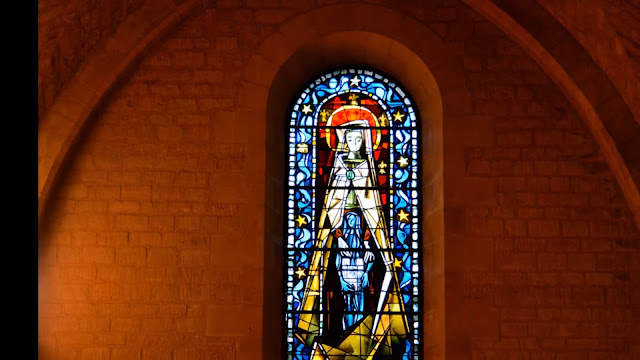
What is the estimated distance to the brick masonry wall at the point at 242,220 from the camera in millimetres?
6320

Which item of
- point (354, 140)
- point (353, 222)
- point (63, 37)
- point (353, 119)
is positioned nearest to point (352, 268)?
point (353, 222)

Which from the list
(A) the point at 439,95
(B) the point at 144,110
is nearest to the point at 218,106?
(B) the point at 144,110

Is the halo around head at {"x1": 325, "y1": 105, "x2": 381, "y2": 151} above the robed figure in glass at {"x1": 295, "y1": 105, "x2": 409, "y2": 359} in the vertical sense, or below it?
above

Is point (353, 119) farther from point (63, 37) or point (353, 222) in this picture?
point (63, 37)

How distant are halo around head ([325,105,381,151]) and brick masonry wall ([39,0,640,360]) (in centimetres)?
91

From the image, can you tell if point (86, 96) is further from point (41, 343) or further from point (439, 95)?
point (439, 95)

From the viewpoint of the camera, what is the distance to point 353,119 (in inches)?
292

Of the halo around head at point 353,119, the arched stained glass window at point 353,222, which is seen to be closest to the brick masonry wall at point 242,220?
the arched stained glass window at point 353,222

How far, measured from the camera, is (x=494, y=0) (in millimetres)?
6688

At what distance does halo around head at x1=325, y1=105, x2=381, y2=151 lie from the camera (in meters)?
7.36

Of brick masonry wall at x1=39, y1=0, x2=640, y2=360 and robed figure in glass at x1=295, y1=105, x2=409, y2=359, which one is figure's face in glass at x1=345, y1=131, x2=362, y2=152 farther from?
brick masonry wall at x1=39, y1=0, x2=640, y2=360

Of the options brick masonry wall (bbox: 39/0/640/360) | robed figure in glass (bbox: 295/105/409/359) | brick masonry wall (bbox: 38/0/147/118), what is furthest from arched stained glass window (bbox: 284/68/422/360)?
brick masonry wall (bbox: 38/0/147/118)

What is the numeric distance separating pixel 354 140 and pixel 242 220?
1.36m

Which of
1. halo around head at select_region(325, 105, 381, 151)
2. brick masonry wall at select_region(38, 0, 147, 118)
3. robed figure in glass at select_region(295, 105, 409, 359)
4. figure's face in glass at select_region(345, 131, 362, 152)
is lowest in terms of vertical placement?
robed figure in glass at select_region(295, 105, 409, 359)
